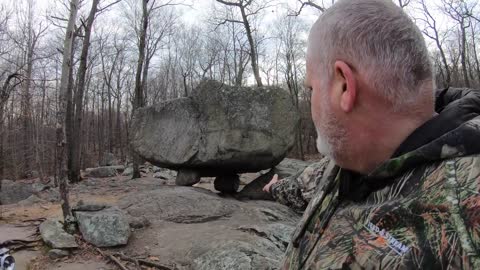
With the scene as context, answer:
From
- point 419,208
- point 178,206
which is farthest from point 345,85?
point 178,206

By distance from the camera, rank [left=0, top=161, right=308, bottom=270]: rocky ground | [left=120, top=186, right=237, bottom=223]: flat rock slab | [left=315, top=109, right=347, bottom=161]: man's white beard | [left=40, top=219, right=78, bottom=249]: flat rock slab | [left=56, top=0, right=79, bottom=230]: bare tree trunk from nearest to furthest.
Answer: [left=315, top=109, right=347, bottom=161]: man's white beard < [left=0, top=161, right=308, bottom=270]: rocky ground < [left=40, top=219, right=78, bottom=249]: flat rock slab < [left=56, top=0, right=79, bottom=230]: bare tree trunk < [left=120, top=186, right=237, bottom=223]: flat rock slab

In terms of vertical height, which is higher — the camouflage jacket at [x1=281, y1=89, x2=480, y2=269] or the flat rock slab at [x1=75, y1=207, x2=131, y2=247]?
the camouflage jacket at [x1=281, y1=89, x2=480, y2=269]

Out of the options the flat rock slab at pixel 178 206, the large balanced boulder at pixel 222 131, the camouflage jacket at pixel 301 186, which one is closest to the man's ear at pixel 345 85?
the camouflage jacket at pixel 301 186

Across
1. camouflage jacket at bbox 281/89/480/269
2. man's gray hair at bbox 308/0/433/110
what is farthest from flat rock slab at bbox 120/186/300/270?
man's gray hair at bbox 308/0/433/110

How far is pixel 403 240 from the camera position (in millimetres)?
876

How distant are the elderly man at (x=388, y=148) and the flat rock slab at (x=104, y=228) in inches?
227

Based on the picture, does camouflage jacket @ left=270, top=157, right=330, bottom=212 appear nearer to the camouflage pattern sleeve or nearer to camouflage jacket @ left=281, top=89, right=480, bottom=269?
the camouflage pattern sleeve

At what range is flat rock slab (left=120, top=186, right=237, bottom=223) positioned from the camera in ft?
26.2

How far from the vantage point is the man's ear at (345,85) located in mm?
1054

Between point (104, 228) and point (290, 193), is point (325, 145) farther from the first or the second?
point (104, 228)

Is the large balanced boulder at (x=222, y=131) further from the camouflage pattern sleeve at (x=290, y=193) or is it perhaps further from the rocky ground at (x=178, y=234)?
the camouflage pattern sleeve at (x=290, y=193)

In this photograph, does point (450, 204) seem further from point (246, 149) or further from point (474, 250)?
point (246, 149)

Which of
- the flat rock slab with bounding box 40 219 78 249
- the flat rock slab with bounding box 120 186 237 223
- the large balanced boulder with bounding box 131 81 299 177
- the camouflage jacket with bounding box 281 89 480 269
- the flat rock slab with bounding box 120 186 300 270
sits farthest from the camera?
the large balanced boulder with bounding box 131 81 299 177

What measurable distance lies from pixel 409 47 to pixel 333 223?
494 mm
